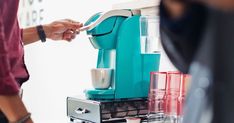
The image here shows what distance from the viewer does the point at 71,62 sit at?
7.47 feet

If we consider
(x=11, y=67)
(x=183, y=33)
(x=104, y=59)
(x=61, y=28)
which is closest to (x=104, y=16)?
(x=104, y=59)

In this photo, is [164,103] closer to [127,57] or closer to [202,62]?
[127,57]

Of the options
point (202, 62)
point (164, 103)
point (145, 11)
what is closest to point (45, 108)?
point (145, 11)

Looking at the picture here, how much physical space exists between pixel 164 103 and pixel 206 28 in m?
0.95

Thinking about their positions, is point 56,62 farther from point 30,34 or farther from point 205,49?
point 205,49

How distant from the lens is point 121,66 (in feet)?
4.46

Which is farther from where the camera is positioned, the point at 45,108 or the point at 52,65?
the point at 45,108

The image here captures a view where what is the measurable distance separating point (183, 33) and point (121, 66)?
3.18 ft

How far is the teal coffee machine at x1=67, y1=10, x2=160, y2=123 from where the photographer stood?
1354 millimetres

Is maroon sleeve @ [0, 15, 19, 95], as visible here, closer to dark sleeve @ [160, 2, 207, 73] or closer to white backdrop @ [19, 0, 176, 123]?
dark sleeve @ [160, 2, 207, 73]

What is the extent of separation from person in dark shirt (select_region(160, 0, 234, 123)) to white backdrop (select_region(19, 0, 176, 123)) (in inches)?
59.6

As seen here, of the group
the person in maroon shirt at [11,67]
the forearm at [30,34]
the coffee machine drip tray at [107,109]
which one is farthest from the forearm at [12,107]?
the forearm at [30,34]

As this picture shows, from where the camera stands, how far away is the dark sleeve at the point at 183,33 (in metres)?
0.38

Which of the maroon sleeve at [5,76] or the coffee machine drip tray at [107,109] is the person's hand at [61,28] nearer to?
the coffee machine drip tray at [107,109]
